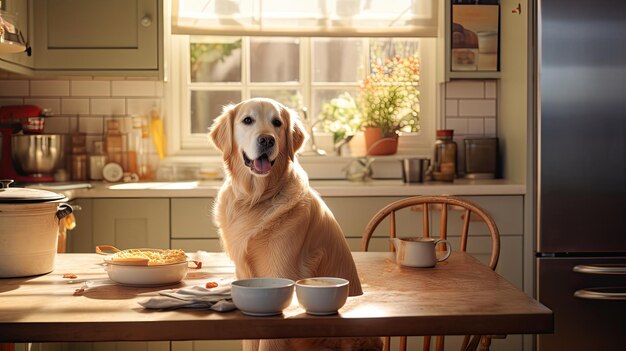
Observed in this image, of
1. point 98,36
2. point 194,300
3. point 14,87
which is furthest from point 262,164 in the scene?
point 14,87

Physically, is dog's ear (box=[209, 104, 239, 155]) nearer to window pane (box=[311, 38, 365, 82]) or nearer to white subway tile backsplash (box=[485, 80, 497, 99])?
window pane (box=[311, 38, 365, 82])

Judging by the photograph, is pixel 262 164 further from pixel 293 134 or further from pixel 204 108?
pixel 204 108

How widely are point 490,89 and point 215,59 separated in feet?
4.77

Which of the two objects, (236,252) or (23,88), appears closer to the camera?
(236,252)

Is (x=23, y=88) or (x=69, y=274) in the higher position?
(x=23, y=88)

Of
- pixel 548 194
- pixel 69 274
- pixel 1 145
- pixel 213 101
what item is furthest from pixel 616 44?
pixel 1 145

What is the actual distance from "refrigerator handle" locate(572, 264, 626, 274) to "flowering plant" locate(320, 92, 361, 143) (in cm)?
140

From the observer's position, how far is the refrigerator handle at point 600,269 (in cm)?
289

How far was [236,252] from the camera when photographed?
1648mm

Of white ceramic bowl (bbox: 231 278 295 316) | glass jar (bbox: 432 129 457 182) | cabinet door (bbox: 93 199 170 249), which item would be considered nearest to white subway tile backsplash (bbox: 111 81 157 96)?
cabinet door (bbox: 93 199 170 249)

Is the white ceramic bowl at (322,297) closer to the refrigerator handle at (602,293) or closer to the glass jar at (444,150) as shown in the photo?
the refrigerator handle at (602,293)

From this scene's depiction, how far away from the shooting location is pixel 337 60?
156 inches

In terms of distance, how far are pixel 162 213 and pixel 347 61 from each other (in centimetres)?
141

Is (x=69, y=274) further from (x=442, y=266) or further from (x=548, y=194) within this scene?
(x=548, y=194)
